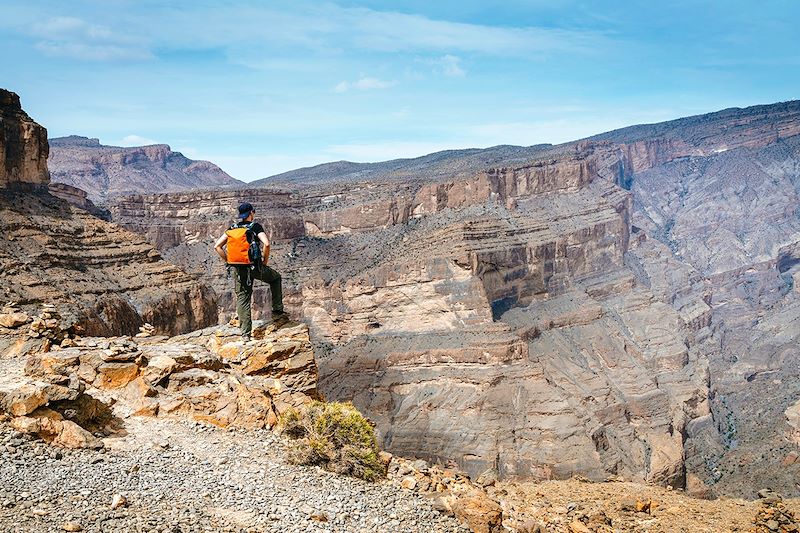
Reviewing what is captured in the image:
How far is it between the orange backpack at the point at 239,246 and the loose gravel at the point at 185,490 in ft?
12.6

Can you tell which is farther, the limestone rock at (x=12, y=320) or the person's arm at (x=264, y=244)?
the limestone rock at (x=12, y=320)

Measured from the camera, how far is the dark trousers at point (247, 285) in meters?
16.3

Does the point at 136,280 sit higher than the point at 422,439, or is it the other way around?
the point at 136,280

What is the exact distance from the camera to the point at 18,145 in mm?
41188

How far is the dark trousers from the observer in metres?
16.3

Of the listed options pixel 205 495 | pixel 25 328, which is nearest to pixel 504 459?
pixel 25 328

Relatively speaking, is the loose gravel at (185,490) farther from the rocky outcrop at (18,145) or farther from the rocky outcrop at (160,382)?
the rocky outcrop at (18,145)

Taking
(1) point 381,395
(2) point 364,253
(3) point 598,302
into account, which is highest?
(2) point 364,253

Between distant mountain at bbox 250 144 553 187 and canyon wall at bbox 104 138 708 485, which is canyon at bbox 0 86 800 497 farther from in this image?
distant mountain at bbox 250 144 553 187

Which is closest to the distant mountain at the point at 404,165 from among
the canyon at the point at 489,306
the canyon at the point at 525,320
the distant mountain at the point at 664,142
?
the distant mountain at the point at 664,142

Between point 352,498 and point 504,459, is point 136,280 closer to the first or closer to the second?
point 504,459

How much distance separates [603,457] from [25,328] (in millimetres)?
43370

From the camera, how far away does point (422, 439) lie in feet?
181

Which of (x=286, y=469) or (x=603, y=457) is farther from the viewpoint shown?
(x=603, y=457)
